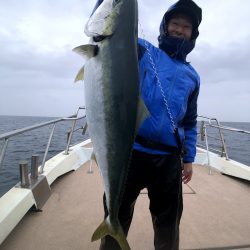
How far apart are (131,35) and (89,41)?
0.28 meters

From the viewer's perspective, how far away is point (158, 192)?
269 cm

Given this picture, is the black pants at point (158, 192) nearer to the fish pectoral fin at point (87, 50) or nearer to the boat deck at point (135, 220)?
the boat deck at point (135, 220)

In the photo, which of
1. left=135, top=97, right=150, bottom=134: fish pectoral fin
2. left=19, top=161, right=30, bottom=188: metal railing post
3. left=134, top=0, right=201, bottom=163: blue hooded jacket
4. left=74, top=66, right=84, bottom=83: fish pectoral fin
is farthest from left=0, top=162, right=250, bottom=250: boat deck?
left=74, top=66, right=84, bottom=83: fish pectoral fin

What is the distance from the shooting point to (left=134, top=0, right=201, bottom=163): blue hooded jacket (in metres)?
2.53

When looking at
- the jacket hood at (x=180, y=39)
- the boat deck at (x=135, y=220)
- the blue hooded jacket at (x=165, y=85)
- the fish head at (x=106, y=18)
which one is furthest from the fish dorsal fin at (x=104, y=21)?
the boat deck at (x=135, y=220)

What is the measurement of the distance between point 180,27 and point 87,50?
50.9 inches

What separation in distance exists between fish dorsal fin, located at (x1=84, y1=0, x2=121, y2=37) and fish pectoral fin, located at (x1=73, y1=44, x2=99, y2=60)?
10 cm

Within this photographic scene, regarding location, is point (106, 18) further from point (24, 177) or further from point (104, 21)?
point (24, 177)

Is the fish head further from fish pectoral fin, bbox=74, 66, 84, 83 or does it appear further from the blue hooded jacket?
the blue hooded jacket

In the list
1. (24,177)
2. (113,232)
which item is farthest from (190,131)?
(24,177)

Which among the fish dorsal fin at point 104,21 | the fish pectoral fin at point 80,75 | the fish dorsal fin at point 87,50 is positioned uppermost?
the fish dorsal fin at point 104,21

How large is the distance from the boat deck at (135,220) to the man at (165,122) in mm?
975

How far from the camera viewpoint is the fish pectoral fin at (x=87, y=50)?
6.00 feet

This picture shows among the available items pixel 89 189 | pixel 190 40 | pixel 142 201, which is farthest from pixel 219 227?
pixel 190 40
